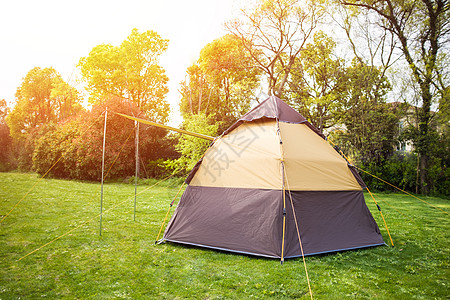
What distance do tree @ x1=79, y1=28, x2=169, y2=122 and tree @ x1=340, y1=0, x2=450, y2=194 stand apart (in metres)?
13.2

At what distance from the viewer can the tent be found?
16.1 feet

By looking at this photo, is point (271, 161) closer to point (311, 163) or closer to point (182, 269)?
point (311, 163)

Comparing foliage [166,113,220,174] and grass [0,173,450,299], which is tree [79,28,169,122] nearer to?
foliage [166,113,220,174]

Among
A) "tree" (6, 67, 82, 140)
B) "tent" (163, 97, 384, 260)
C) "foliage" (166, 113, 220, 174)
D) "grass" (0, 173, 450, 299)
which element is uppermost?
"tree" (6, 67, 82, 140)

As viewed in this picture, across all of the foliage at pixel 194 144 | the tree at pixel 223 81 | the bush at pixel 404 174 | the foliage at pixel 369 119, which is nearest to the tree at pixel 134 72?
the tree at pixel 223 81

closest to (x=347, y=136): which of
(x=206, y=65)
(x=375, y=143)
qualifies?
(x=375, y=143)

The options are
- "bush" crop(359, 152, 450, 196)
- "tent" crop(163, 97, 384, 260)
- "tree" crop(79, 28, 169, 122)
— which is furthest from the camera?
"tree" crop(79, 28, 169, 122)

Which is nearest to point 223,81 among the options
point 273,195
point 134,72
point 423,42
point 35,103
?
point 134,72

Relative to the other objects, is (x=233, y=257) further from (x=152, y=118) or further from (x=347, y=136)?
(x=152, y=118)

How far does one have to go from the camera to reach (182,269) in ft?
14.3

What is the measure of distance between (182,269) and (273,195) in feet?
6.04

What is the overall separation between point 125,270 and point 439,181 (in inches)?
635

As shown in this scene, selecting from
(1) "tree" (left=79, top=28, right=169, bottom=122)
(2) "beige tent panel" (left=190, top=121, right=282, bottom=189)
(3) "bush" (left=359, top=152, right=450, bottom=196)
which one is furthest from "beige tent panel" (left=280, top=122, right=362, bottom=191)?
(1) "tree" (left=79, top=28, right=169, bottom=122)

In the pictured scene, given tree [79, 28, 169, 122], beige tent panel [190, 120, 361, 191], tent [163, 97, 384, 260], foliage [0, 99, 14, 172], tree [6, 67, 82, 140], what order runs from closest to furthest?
tent [163, 97, 384, 260]
beige tent panel [190, 120, 361, 191]
tree [79, 28, 169, 122]
foliage [0, 99, 14, 172]
tree [6, 67, 82, 140]
